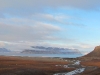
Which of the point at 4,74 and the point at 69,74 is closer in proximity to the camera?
the point at 4,74

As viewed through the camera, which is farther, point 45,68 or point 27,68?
point 45,68

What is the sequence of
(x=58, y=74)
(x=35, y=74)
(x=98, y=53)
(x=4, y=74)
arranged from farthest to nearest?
(x=98, y=53) < (x=58, y=74) < (x=35, y=74) < (x=4, y=74)

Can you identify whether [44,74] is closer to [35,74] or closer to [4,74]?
[35,74]

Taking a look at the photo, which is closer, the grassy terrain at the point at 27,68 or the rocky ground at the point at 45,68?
the grassy terrain at the point at 27,68

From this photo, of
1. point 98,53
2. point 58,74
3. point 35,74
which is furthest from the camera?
point 98,53

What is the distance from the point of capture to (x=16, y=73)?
5134 centimetres

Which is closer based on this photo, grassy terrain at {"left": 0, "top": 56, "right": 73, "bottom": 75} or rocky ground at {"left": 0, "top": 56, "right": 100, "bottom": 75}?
grassy terrain at {"left": 0, "top": 56, "right": 73, "bottom": 75}

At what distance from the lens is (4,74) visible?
49.3 meters

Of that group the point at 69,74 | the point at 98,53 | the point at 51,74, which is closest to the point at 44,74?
the point at 51,74

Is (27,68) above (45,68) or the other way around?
above

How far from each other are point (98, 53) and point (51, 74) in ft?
407

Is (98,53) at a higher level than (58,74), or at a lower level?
higher

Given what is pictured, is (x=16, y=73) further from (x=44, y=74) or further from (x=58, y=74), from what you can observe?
(x=58, y=74)

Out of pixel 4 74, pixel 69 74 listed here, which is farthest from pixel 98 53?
pixel 4 74
